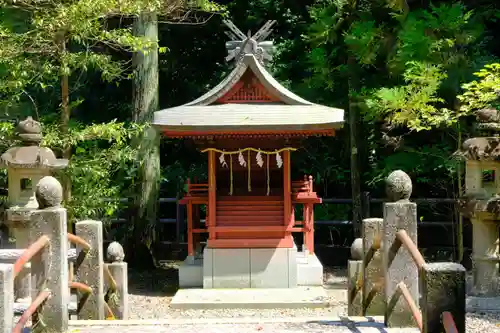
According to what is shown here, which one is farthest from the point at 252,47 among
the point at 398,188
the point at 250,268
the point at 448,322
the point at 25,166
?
the point at 448,322

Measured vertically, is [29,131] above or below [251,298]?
above

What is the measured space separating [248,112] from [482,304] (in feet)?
17.4

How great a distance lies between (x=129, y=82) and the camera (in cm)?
1914

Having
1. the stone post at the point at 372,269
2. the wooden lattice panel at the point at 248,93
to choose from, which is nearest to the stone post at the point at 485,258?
the stone post at the point at 372,269

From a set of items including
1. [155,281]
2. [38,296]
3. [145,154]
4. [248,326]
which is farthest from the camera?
[145,154]

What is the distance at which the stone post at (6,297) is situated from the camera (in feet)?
14.4

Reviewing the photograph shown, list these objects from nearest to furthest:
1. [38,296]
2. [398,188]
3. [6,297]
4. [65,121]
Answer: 1. [6,297]
2. [38,296]
3. [398,188]
4. [65,121]

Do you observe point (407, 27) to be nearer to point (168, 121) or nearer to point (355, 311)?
point (168, 121)

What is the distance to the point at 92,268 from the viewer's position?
7.17m

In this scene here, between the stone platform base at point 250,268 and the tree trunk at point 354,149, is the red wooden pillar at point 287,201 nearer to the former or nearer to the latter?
the stone platform base at point 250,268

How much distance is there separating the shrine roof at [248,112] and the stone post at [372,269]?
5.35m

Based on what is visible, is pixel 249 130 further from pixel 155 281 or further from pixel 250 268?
pixel 155 281

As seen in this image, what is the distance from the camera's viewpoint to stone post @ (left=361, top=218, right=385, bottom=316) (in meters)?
7.13

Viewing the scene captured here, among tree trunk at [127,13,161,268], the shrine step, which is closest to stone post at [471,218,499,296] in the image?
the shrine step
